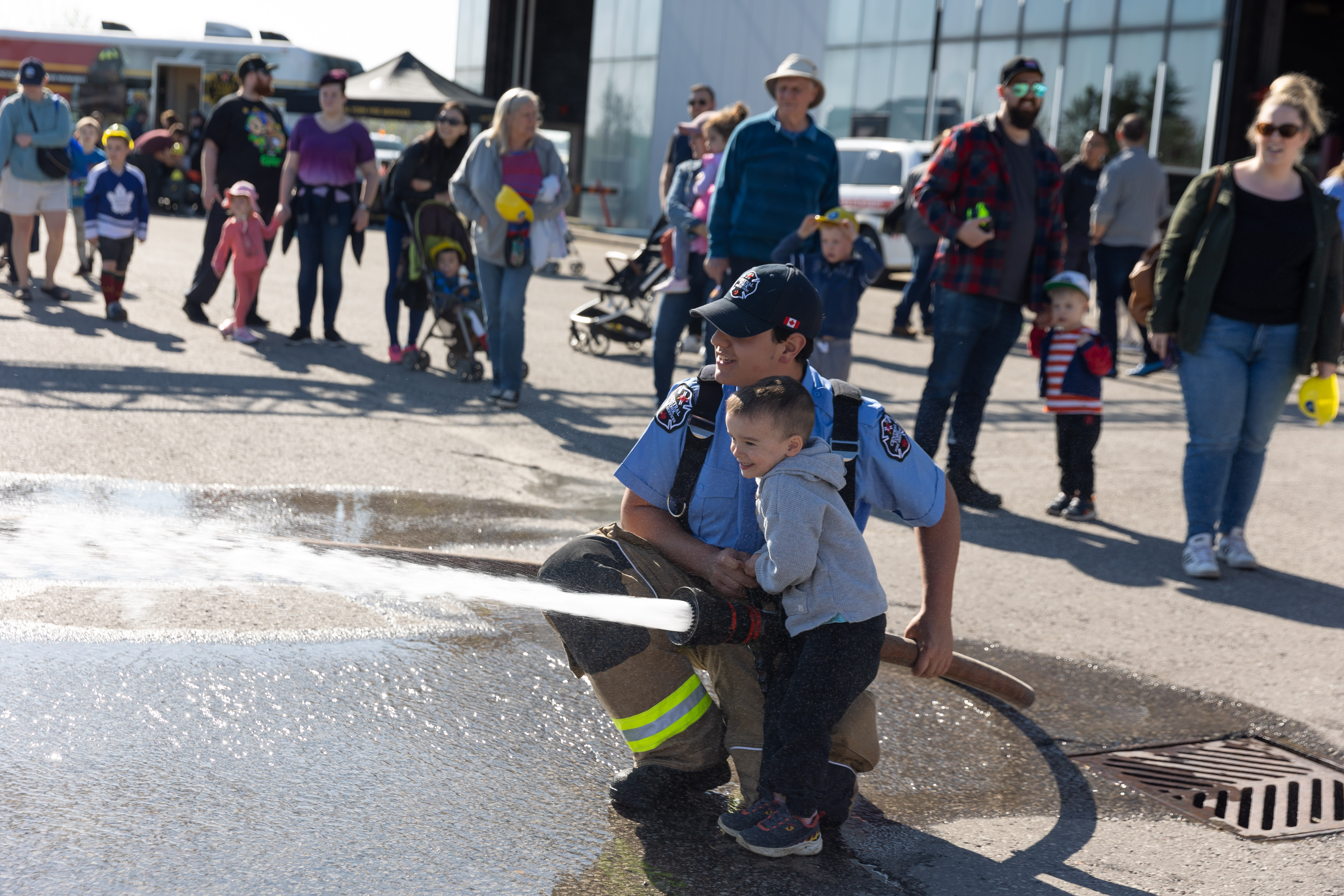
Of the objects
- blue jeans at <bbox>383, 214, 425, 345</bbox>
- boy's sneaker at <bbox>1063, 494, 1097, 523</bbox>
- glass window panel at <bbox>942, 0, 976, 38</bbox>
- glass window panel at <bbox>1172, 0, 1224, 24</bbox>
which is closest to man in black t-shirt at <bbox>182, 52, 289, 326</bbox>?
blue jeans at <bbox>383, 214, 425, 345</bbox>

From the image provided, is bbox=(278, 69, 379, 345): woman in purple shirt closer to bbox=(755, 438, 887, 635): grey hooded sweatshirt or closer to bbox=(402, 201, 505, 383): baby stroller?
→ bbox=(402, 201, 505, 383): baby stroller

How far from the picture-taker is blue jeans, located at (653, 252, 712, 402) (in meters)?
8.15

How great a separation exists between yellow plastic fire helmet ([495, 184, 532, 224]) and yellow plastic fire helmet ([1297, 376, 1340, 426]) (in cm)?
447

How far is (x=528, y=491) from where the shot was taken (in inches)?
255

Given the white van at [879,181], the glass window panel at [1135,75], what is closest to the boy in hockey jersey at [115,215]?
the white van at [879,181]

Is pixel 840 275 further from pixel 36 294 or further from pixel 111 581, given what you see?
pixel 36 294

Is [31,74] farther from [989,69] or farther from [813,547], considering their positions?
[989,69]

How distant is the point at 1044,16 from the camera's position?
25906 millimetres

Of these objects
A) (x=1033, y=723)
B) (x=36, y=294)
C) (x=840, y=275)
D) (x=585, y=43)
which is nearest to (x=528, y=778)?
(x=1033, y=723)

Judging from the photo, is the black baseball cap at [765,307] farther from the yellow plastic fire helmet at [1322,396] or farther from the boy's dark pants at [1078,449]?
the boy's dark pants at [1078,449]

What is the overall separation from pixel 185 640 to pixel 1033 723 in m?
2.61

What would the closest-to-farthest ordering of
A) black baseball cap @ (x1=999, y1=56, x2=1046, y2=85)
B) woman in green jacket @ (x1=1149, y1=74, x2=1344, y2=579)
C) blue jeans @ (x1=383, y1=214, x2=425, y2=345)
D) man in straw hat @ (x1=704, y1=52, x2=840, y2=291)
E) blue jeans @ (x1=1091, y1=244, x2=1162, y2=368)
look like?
woman in green jacket @ (x1=1149, y1=74, x2=1344, y2=579) < black baseball cap @ (x1=999, y1=56, x2=1046, y2=85) < man in straw hat @ (x1=704, y1=52, x2=840, y2=291) < blue jeans @ (x1=383, y1=214, x2=425, y2=345) < blue jeans @ (x1=1091, y1=244, x2=1162, y2=368)

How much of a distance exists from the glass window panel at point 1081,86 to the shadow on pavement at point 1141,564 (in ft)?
65.5

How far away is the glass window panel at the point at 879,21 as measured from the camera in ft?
93.4
